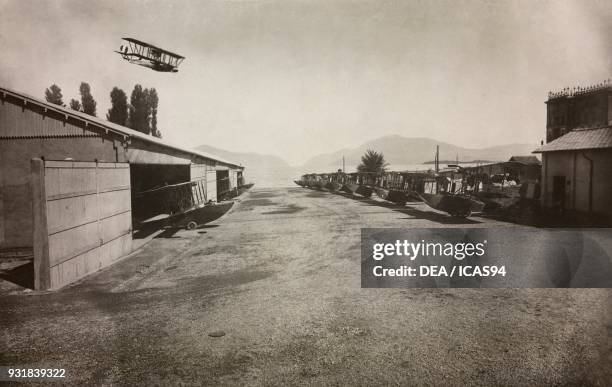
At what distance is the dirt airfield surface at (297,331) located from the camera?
4039mm

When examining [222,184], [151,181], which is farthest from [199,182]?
[222,184]

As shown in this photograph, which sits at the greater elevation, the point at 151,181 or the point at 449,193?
the point at 151,181

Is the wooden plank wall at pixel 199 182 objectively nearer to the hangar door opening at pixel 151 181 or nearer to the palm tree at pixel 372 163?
the hangar door opening at pixel 151 181

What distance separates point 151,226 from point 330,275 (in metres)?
10.0

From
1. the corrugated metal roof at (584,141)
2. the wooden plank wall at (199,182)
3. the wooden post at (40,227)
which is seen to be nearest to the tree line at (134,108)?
the wooden plank wall at (199,182)

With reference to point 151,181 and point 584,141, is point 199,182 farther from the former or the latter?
point 584,141

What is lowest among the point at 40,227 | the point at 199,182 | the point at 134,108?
the point at 40,227

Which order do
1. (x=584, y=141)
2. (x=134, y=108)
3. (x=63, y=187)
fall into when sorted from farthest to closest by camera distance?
1. (x=134, y=108)
2. (x=584, y=141)
3. (x=63, y=187)

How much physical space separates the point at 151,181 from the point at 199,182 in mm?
3045

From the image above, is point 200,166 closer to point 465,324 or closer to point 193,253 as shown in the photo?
point 193,253

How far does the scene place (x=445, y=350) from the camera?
4.54m

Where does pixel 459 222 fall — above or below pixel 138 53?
below

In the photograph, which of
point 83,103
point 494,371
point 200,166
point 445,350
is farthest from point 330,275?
point 83,103

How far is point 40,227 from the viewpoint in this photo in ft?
22.5
